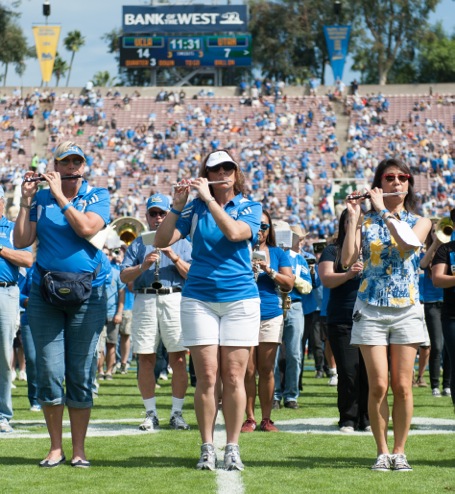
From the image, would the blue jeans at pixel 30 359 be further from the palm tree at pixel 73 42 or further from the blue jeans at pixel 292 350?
the palm tree at pixel 73 42

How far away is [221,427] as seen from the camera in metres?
9.55

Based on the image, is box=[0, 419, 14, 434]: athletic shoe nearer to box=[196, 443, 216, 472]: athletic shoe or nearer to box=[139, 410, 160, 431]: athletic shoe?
box=[139, 410, 160, 431]: athletic shoe

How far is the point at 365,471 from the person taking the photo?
6.95 meters

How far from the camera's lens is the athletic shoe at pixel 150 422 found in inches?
370

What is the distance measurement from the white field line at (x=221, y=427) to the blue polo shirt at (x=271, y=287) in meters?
1.02

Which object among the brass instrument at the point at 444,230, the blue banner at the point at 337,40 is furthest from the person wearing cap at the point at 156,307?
the blue banner at the point at 337,40

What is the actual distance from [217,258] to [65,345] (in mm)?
1131

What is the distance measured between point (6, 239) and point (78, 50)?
92.0 meters

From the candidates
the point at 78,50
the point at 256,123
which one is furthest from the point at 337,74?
the point at 78,50

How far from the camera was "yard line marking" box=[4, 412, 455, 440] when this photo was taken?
29.6 ft

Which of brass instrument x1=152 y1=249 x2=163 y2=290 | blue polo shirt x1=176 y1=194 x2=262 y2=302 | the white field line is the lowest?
the white field line

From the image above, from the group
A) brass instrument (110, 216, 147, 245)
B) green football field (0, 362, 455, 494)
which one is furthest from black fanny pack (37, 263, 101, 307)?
brass instrument (110, 216, 147, 245)

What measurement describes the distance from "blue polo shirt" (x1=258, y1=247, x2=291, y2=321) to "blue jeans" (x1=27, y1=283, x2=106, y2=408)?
2.88m

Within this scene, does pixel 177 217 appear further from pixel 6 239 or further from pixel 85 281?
pixel 6 239
